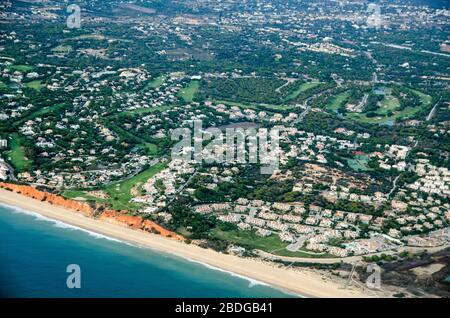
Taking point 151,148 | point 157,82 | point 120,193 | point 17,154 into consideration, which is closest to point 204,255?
point 120,193

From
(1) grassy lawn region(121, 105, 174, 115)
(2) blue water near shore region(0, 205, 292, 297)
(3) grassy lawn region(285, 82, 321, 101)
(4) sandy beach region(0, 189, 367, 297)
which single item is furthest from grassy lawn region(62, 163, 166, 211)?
(3) grassy lawn region(285, 82, 321, 101)

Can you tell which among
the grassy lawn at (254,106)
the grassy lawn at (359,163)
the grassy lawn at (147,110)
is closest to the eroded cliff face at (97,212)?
the grassy lawn at (359,163)

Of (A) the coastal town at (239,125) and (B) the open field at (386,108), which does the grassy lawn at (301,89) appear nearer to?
(A) the coastal town at (239,125)

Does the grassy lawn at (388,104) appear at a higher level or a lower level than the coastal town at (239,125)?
lower

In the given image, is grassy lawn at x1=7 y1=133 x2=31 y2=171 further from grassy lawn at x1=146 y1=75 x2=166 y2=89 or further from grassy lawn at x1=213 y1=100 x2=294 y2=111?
grassy lawn at x1=213 y1=100 x2=294 y2=111

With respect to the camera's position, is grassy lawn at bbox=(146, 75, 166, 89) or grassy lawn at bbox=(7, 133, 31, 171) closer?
grassy lawn at bbox=(7, 133, 31, 171)
